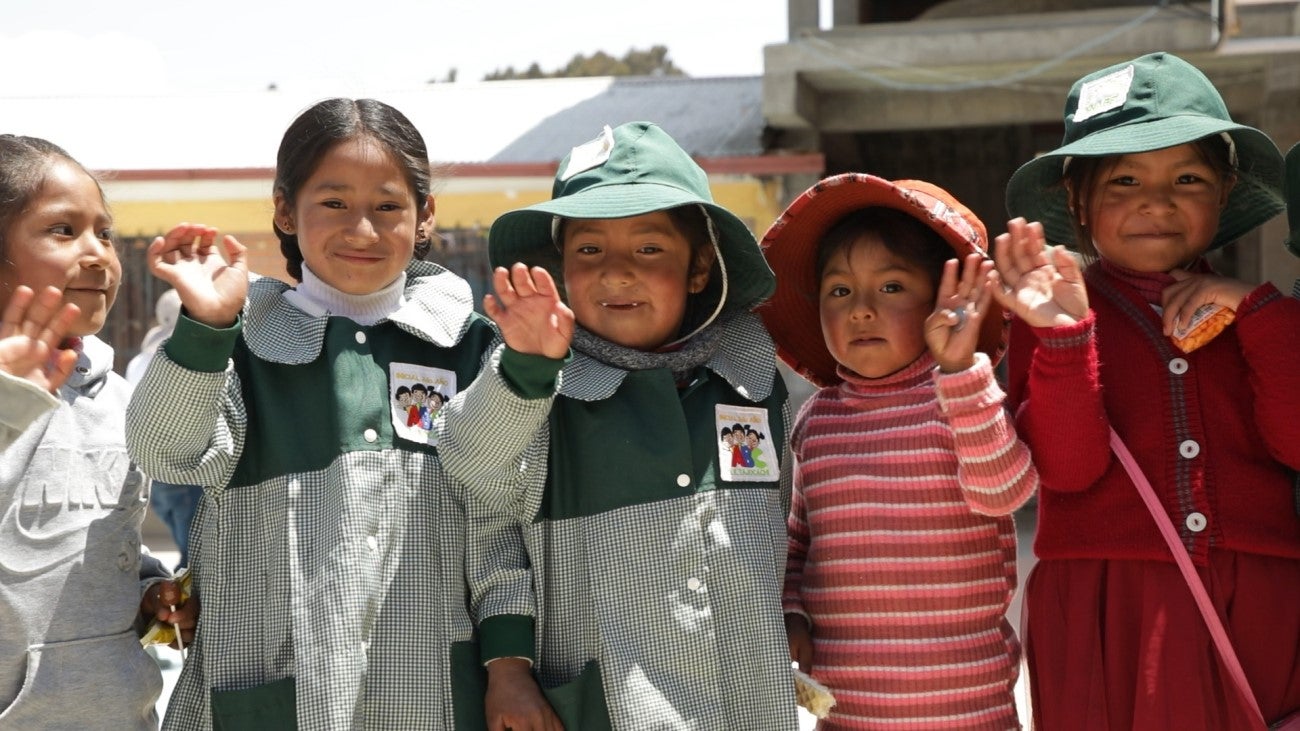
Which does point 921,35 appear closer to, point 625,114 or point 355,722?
point 625,114

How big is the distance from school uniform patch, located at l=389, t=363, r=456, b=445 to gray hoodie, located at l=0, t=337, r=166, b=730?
1.76 feet

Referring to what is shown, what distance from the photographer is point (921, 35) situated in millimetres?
8289

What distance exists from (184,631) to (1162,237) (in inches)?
72.0

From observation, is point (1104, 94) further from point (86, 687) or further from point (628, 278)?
point (86, 687)

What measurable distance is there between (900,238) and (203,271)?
3.99 feet

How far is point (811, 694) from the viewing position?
92.1 inches

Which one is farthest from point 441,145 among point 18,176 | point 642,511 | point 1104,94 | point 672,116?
point 642,511

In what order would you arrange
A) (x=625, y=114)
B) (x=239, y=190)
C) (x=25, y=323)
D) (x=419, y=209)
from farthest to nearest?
(x=625, y=114), (x=239, y=190), (x=419, y=209), (x=25, y=323)

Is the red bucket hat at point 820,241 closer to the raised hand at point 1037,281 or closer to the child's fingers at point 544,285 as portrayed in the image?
the raised hand at point 1037,281

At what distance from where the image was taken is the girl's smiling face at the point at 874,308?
2479 mm

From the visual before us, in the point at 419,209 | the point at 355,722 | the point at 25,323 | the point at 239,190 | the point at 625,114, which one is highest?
the point at 625,114

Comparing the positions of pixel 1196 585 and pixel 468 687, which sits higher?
pixel 1196 585

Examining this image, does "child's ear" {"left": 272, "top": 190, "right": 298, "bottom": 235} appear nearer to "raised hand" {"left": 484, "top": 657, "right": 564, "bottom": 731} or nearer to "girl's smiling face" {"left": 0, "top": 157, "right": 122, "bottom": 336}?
"girl's smiling face" {"left": 0, "top": 157, "right": 122, "bottom": 336}

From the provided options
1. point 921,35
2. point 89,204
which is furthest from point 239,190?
point 89,204
